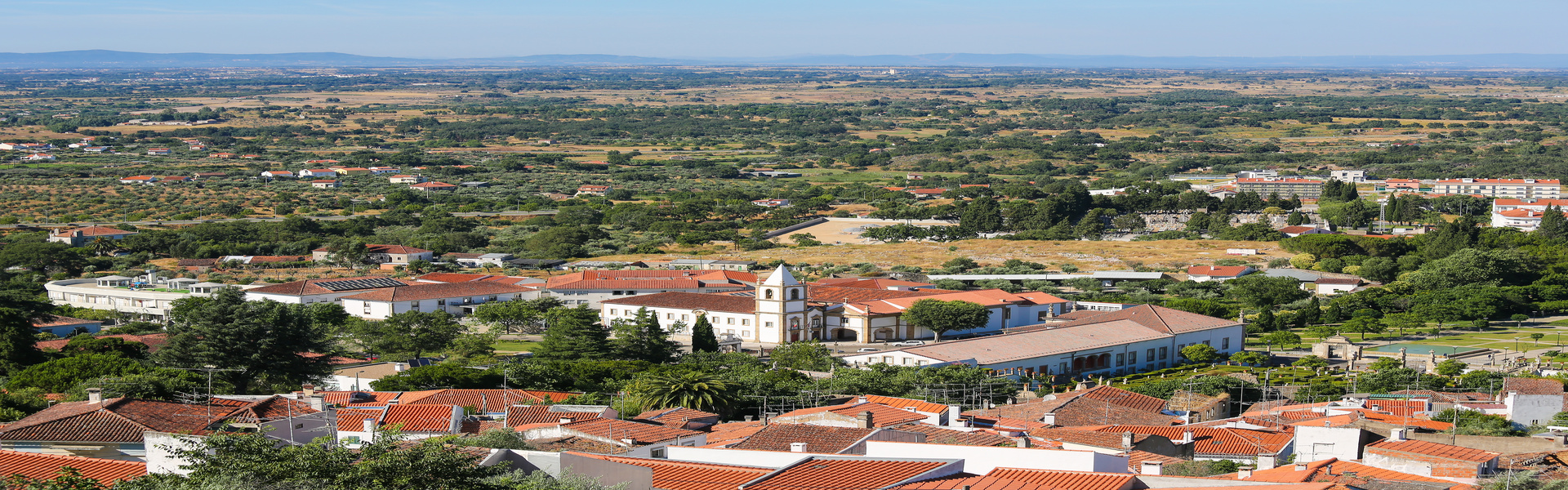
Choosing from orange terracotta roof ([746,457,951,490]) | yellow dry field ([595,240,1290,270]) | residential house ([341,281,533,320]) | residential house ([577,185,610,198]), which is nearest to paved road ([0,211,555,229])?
residential house ([577,185,610,198])

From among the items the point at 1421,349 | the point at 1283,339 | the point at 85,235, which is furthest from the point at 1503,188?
the point at 85,235

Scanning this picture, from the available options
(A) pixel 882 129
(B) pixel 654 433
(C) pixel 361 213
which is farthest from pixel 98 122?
(B) pixel 654 433

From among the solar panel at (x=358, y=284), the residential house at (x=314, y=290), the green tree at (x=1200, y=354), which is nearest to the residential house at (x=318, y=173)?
the solar panel at (x=358, y=284)

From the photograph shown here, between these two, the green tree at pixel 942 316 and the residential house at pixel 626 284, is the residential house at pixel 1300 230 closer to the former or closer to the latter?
the residential house at pixel 626 284

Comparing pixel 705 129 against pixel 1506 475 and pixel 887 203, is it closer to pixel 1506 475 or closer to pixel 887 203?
pixel 887 203

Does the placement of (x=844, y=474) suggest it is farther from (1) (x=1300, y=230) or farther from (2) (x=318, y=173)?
(2) (x=318, y=173)

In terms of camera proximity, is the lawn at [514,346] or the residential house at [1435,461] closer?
the residential house at [1435,461]

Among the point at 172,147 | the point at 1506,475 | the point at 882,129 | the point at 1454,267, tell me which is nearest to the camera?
the point at 1506,475

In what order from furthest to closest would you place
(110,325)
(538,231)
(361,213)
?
(361,213) → (538,231) → (110,325)
